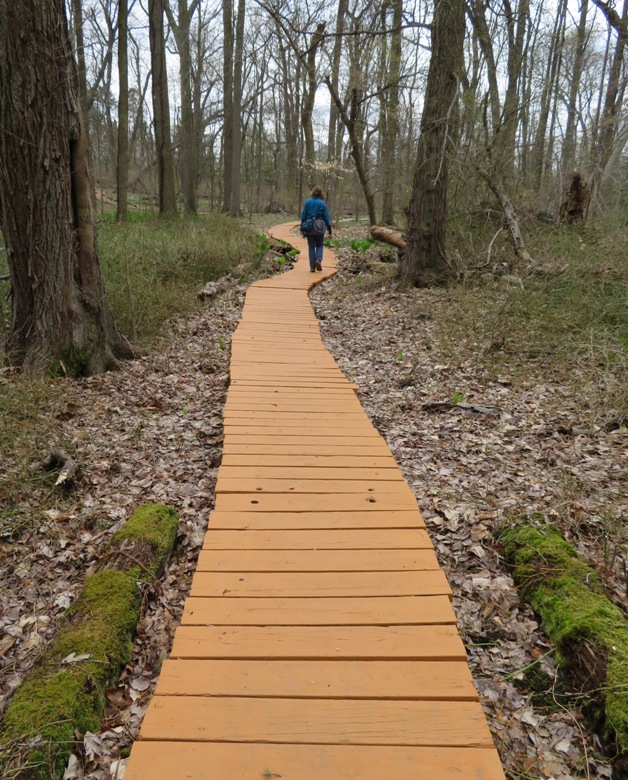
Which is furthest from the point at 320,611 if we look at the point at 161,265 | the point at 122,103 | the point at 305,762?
the point at 122,103

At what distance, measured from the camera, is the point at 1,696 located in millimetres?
2473

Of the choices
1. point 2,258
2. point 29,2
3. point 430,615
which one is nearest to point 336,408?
point 430,615

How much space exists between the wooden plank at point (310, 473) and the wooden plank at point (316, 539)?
0.65 meters

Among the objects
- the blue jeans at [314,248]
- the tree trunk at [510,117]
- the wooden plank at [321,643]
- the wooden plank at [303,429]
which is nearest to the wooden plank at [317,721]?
the wooden plank at [321,643]

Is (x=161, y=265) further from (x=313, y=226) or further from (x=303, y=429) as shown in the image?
(x=303, y=429)

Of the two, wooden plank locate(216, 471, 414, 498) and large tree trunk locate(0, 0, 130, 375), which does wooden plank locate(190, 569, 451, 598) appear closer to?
wooden plank locate(216, 471, 414, 498)

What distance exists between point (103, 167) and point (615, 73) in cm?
4093

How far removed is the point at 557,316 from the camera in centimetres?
701

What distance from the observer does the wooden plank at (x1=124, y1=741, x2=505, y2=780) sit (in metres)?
1.88

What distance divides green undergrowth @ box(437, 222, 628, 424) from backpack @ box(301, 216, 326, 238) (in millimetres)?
3559

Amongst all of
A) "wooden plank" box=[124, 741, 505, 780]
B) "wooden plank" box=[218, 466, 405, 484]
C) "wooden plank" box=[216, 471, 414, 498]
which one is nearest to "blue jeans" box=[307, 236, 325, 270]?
"wooden plank" box=[218, 466, 405, 484]

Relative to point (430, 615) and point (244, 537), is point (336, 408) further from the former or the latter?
point (430, 615)

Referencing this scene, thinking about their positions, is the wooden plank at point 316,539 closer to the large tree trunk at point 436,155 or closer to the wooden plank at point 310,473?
the wooden plank at point 310,473

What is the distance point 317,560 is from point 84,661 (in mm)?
1254
